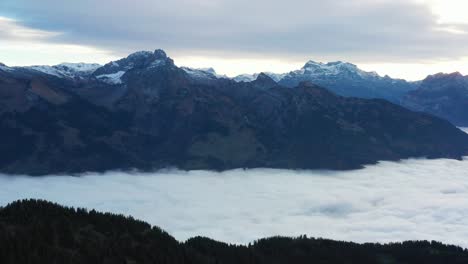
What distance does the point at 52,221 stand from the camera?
197500 millimetres

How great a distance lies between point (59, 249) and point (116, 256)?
716 inches

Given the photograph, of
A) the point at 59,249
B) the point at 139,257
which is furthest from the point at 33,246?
the point at 139,257

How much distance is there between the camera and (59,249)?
179 meters

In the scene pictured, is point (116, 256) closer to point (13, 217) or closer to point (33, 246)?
point (33, 246)

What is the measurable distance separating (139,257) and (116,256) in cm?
1069

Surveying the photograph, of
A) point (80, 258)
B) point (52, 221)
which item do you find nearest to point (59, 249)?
point (80, 258)

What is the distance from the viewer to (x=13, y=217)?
197250 mm

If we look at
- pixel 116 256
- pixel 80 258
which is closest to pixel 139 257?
pixel 116 256

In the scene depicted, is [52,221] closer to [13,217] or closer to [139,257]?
[13,217]

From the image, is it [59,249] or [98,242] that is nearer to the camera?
[59,249]

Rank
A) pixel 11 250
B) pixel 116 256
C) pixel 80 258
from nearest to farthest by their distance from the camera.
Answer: pixel 11 250 → pixel 80 258 → pixel 116 256

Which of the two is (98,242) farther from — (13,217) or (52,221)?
(13,217)

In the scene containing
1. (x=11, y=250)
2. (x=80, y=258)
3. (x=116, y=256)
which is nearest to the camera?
(x=11, y=250)

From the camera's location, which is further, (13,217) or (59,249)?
(13,217)
